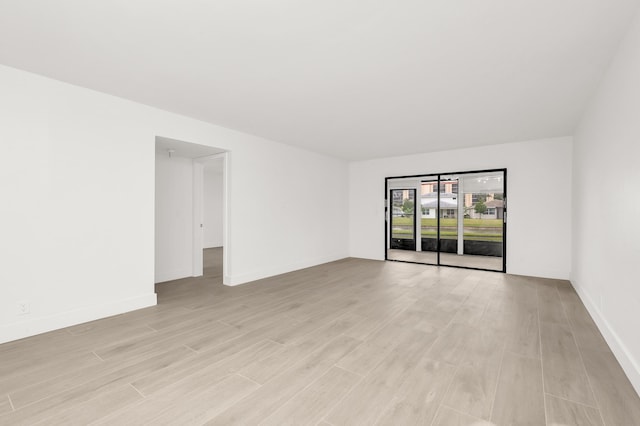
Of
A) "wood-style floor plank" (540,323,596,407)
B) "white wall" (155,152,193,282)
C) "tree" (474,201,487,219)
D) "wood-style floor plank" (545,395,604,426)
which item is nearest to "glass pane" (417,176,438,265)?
"tree" (474,201,487,219)

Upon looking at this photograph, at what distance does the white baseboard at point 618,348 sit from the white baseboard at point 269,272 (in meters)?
4.68

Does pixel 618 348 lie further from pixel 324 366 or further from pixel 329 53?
pixel 329 53

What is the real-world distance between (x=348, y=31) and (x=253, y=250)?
399cm

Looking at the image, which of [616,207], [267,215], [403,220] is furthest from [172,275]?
[403,220]

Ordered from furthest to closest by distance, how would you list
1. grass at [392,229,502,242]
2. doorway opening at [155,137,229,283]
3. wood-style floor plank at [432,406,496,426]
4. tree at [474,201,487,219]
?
grass at [392,229,502,242] → tree at [474,201,487,219] → doorway opening at [155,137,229,283] → wood-style floor plank at [432,406,496,426]

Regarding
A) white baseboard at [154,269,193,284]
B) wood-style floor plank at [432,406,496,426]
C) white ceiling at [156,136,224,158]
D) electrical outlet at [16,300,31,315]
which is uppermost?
white ceiling at [156,136,224,158]

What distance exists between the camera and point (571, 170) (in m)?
5.28

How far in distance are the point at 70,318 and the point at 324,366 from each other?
9.49ft

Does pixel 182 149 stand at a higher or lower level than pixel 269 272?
higher

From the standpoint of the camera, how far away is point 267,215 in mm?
→ 5621

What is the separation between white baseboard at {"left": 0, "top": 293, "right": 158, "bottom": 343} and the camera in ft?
9.25

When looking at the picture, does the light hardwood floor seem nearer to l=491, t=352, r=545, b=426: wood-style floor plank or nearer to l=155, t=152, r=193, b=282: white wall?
l=491, t=352, r=545, b=426: wood-style floor plank

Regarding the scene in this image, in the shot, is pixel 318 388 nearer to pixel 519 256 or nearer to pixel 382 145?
pixel 382 145

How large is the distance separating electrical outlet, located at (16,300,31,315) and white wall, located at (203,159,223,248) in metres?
6.83
